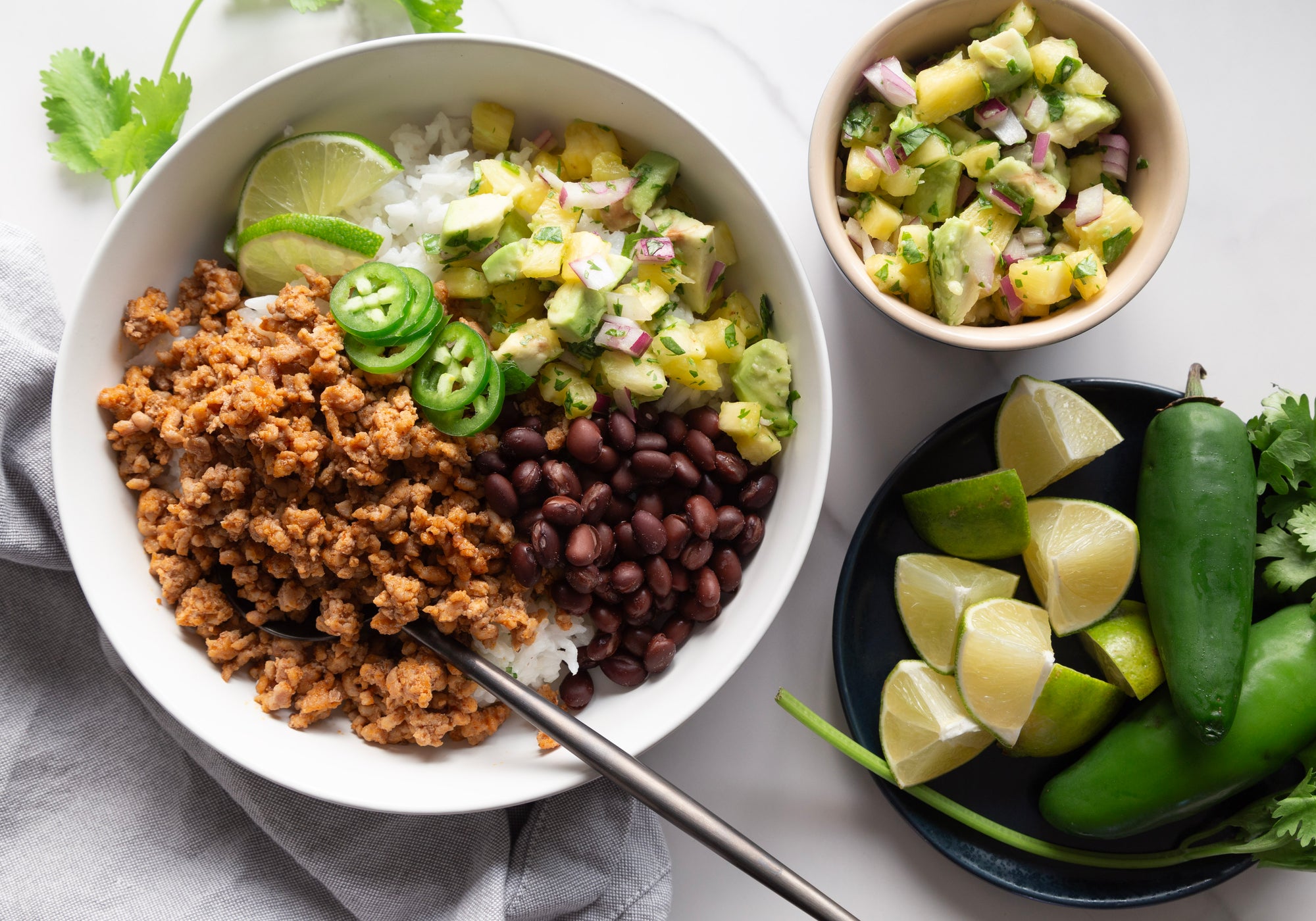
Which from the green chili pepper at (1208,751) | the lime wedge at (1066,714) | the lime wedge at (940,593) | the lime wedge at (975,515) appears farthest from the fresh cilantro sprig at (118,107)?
the green chili pepper at (1208,751)

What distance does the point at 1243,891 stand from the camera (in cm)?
249

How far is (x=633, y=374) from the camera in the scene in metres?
2.02

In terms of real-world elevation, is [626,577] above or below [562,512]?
below

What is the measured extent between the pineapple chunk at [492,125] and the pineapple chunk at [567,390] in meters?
0.59

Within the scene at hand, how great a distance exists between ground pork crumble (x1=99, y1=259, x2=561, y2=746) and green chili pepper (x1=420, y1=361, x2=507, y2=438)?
3cm

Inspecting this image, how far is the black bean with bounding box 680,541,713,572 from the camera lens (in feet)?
6.81

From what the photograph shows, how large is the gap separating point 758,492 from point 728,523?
111 mm

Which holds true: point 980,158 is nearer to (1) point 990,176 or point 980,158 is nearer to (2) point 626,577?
(1) point 990,176

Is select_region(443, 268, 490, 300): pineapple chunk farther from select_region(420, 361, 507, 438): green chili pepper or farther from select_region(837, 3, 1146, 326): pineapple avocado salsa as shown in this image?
select_region(837, 3, 1146, 326): pineapple avocado salsa

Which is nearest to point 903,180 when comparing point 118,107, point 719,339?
point 719,339

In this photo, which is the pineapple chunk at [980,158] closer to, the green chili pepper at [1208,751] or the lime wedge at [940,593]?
the lime wedge at [940,593]

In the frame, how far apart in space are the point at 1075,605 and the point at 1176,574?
0.24m

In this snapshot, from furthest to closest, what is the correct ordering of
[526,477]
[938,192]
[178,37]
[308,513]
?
[178,37] → [938,192] → [526,477] → [308,513]

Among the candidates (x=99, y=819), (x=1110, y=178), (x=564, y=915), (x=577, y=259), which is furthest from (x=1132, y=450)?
(x=99, y=819)
